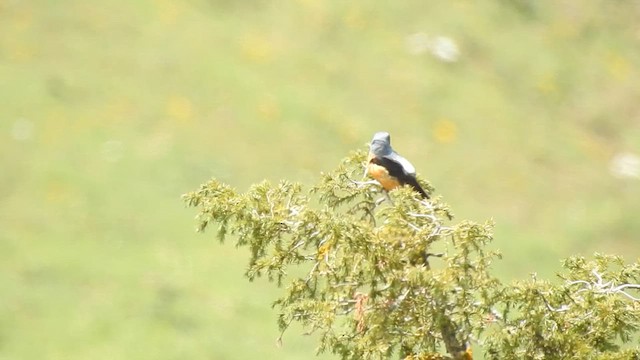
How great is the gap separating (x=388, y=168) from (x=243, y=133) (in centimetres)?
2343

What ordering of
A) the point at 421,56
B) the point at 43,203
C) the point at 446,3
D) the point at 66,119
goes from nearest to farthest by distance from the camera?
the point at 43,203, the point at 66,119, the point at 421,56, the point at 446,3

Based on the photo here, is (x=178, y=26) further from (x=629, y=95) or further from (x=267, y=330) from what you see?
(x=629, y=95)

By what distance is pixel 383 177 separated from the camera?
9.98 metres

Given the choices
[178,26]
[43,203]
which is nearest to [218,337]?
[43,203]

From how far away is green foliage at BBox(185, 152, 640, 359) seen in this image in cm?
848

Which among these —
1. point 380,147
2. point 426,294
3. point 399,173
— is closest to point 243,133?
point 380,147

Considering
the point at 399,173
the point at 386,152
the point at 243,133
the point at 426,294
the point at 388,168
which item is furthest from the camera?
the point at 243,133

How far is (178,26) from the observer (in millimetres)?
35938

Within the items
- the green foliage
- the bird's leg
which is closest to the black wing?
the bird's leg

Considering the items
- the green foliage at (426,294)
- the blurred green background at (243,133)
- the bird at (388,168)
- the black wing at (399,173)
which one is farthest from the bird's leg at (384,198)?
the blurred green background at (243,133)

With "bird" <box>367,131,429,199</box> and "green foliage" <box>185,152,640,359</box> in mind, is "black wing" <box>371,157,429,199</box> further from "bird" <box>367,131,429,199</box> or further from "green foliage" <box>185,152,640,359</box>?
"green foliage" <box>185,152,640,359</box>

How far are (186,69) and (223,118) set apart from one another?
107 inches

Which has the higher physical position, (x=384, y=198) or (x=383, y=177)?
(x=383, y=177)

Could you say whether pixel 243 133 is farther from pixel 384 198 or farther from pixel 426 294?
pixel 426 294
